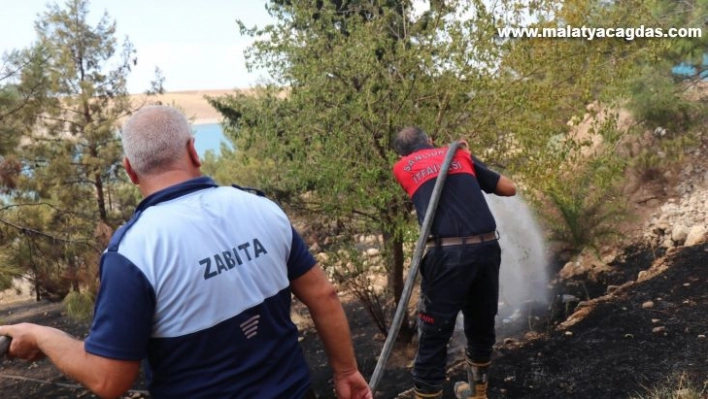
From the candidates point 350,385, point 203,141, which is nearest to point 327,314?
point 350,385

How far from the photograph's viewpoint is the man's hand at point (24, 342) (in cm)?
146

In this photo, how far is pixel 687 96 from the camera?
29.4ft

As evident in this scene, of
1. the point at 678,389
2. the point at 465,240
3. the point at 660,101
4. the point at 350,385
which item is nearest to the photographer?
the point at 350,385

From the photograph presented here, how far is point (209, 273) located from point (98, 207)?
40.3 feet

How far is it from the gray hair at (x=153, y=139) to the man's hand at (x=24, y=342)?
53cm

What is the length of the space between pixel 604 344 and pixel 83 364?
4.00m

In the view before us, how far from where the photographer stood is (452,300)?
3.30 m

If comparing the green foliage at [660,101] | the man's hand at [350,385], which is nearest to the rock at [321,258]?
the man's hand at [350,385]

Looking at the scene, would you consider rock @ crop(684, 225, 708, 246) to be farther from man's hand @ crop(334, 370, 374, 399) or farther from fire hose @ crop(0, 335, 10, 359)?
fire hose @ crop(0, 335, 10, 359)

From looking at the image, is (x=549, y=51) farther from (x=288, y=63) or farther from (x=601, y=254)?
(x=601, y=254)

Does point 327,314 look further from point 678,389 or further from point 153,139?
point 678,389

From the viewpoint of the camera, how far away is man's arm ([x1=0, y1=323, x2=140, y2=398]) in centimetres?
133

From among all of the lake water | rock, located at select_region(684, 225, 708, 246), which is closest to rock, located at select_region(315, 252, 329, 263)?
the lake water

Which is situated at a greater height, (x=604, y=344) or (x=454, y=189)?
(x=454, y=189)
